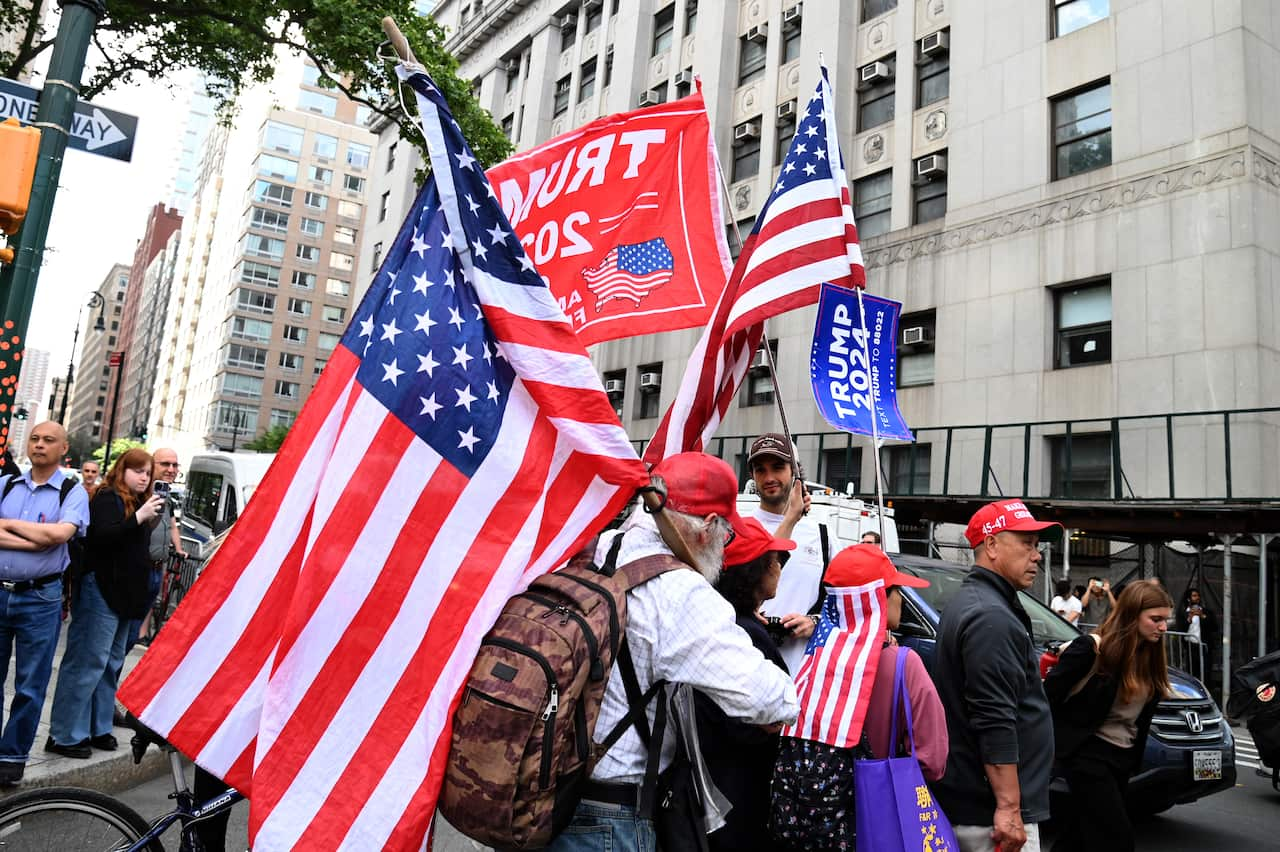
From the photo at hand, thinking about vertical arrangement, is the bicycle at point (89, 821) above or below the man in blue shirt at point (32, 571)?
below

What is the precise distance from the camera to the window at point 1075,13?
777 inches

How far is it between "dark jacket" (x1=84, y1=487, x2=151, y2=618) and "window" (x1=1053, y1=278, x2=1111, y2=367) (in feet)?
58.8

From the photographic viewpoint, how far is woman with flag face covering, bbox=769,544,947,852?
3043mm

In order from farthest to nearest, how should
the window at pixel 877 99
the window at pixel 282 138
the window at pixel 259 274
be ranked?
1. the window at pixel 282 138
2. the window at pixel 259 274
3. the window at pixel 877 99

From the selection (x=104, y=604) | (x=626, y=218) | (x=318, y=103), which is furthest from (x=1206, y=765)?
(x=318, y=103)

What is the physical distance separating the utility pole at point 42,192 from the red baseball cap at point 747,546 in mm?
4595

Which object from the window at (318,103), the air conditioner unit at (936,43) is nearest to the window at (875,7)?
the air conditioner unit at (936,43)

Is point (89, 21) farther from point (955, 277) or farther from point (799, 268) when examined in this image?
point (955, 277)

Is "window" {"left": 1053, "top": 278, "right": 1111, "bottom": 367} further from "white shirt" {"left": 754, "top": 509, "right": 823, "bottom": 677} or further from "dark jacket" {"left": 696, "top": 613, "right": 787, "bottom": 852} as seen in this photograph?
"dark jacket" {"left": 696, "top": 613, "right": 787, "bottom": 852}

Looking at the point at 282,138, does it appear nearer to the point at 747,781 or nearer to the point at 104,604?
the point at 104,604

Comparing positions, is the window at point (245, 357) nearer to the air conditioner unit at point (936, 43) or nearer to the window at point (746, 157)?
the window at point (746, 157)

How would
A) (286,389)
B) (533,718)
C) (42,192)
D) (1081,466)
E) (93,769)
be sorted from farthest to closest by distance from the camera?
(286,389) < (1081,466) < (93,769) < (42,192) < (533,718)

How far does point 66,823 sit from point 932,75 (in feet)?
80.6

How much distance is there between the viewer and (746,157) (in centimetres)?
2828
